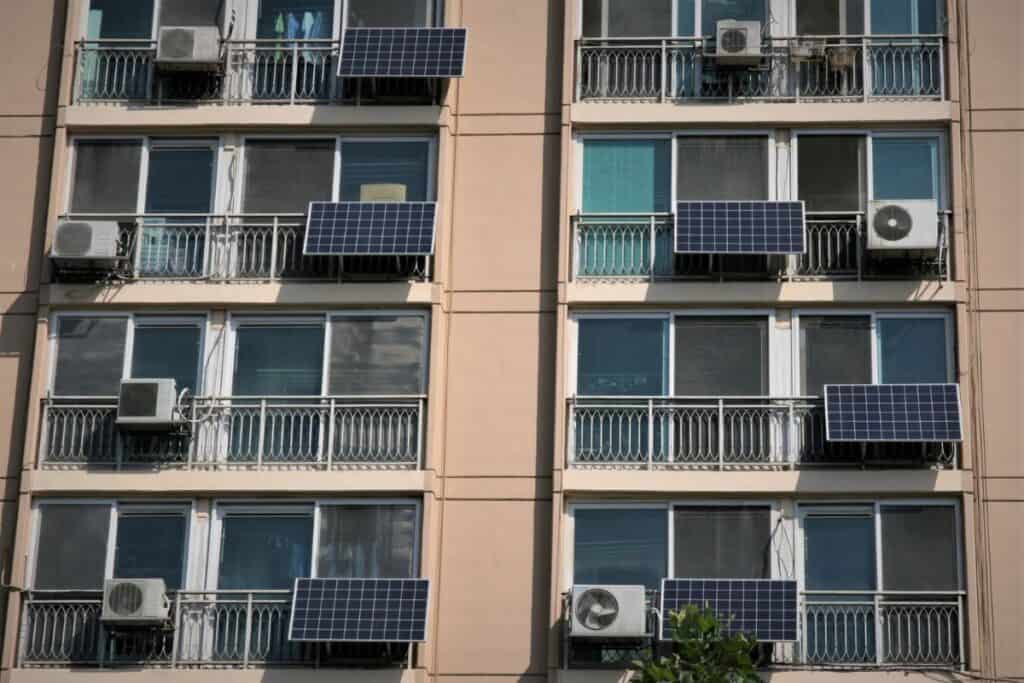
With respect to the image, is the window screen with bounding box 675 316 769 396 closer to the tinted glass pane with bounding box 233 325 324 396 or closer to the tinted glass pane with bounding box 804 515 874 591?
the tinted glass pane with bounding box 804 515 874 591

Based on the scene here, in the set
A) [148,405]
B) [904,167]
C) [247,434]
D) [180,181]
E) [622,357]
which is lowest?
[247,434]

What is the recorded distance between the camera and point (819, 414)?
2383 cm

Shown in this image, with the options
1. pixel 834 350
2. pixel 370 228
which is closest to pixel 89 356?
pixel 370 228

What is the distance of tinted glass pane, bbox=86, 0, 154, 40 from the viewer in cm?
2608

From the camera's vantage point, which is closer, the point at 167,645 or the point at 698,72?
the point at 167,645

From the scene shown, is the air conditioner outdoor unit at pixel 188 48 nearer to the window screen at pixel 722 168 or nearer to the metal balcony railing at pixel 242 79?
the metal balcony railing at pixel 242 79

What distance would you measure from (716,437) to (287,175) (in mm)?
6413

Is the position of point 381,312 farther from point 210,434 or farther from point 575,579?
point 575,579

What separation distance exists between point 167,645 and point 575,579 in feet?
15.8

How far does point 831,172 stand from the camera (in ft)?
82.0

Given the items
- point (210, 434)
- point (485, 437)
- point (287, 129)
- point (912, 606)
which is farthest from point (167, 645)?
point (912, 606)

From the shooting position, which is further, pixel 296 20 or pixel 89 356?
pixel 296 20

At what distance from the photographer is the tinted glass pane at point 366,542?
2345 centimetres

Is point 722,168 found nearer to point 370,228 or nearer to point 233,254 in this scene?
point 370,228
